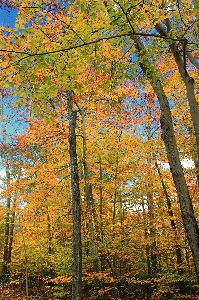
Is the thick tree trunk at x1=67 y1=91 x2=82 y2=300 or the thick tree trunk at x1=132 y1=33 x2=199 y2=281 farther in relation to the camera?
the thick tree trunk at x1=67 y1=91 x2=82 y2=300

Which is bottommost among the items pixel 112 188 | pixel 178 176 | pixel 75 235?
pixel 75 235

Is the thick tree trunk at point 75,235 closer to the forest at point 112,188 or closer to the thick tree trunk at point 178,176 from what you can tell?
the forest at point 112,188

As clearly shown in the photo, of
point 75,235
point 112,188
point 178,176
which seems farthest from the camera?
point 112,188

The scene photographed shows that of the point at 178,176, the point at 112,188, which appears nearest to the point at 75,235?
the point at 112,188

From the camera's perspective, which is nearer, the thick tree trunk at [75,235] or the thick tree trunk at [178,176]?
the thick tree trunk at [178,176]

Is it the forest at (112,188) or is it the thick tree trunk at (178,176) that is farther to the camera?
the forest at (112,188)

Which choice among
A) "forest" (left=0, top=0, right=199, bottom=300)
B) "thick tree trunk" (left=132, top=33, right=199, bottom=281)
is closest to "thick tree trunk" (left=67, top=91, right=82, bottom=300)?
"forest" (left=0, top=0, right=199, bottom=300)

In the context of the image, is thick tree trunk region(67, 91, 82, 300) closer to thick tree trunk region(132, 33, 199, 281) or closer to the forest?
the forest

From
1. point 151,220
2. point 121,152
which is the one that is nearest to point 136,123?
point 121,152

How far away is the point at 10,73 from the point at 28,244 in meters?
11.6

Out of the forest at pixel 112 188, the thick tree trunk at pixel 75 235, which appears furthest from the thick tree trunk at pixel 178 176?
the thick tree trunk at pixel 75 235

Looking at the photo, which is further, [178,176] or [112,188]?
[112,188]

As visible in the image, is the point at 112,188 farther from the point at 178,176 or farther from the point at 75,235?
the point at 178,176

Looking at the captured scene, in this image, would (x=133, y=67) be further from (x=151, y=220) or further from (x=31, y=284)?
(x=31, y=284)
